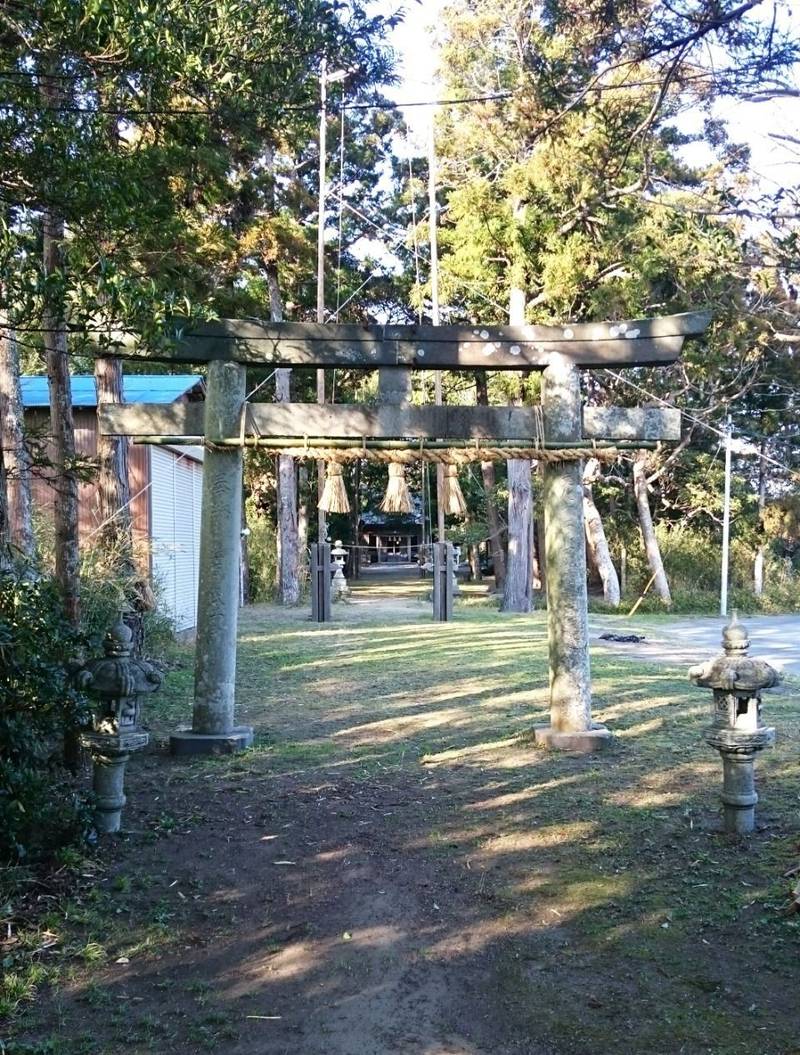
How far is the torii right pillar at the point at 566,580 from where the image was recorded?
6.70 metres

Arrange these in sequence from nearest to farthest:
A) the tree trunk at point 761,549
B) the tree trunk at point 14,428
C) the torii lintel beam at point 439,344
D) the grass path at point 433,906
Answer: the grass path at point 433,906 < the torii lintel beam at point 439,344 < the tree trunk at point 14,428 < the tree trunk at point 761,549

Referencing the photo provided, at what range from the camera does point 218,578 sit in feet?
21.9

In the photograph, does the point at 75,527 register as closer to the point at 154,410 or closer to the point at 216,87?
the point at 154,410

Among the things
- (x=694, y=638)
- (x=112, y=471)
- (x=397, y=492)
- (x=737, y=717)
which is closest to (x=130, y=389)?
(x=112, y=471)

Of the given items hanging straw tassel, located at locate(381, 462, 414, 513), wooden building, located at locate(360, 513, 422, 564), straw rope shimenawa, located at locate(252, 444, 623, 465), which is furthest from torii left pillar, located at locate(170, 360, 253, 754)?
wooden building, located at locate(360, 513, 422, 564)

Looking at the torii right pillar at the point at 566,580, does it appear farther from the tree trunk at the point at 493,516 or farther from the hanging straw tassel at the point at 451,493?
the tree trunk at the point at 493,516

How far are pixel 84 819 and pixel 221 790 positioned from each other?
1283mm

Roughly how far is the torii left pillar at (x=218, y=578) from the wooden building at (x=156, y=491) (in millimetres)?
4045

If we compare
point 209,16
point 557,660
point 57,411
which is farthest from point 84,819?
point 209,16

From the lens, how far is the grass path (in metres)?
3.06

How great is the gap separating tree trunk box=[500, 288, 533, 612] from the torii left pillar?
13974 mm

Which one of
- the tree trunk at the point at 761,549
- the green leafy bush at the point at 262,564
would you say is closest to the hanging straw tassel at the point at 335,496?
the green leafy bush at the point at 262,564

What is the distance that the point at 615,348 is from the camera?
22.1ft

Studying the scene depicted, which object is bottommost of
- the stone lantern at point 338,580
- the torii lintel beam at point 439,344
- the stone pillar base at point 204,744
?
the stone pillar base at point 204,744
